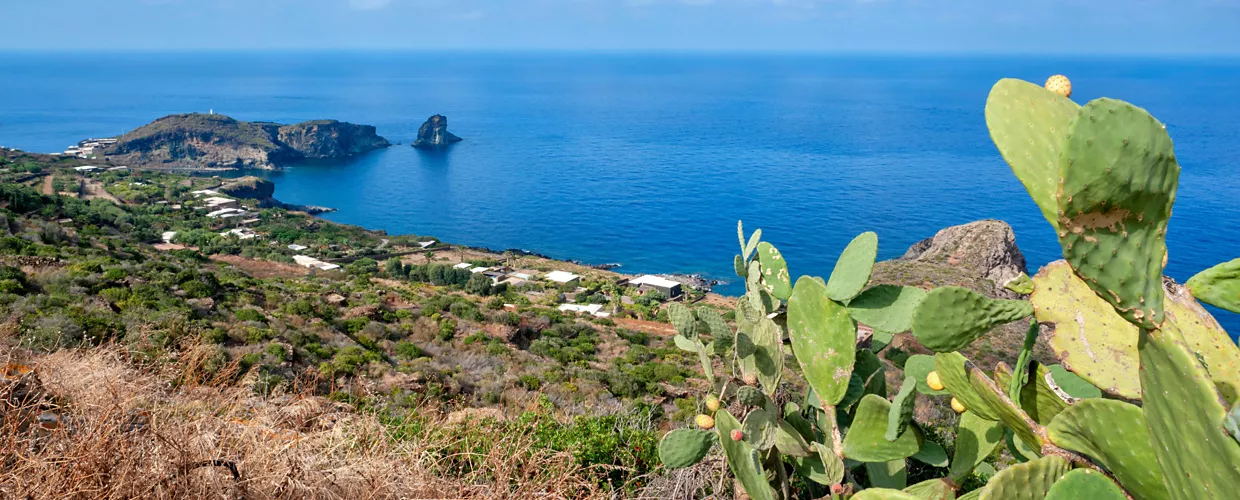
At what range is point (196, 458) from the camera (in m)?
2.81

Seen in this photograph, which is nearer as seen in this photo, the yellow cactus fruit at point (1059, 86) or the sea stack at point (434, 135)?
the yellow cactus fruit at point (1059, 86)

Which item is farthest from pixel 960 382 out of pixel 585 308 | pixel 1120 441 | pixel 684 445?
pixel 585 308

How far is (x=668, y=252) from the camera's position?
49.3 meters

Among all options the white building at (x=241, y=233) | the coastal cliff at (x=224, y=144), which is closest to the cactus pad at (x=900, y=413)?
the white building at (x=241, y=233)

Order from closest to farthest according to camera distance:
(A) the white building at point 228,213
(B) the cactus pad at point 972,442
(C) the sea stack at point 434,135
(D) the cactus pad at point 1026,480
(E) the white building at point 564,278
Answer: (D) the cactus pad at point 1026,480 < (B) the cactus pad at point 972,442 < (E) the white building at point 564,278 < (A) the white building at point 228,213 < (C) the sea stack at point 434,135

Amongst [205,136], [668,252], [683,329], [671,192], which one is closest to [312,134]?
[205,136]

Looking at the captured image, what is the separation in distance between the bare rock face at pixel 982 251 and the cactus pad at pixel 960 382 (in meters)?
27.5

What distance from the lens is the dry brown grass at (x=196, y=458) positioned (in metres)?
2.64

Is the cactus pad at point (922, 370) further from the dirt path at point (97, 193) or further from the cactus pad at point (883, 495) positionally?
the dirt path at point (97, 193)

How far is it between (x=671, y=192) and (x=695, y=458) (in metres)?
64.2

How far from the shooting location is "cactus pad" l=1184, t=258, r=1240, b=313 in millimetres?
1396

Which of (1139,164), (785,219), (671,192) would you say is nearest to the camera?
(1139,164)

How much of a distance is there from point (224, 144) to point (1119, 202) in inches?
3585

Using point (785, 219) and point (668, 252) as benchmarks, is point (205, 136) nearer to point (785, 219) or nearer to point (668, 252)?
point (668, 252)
